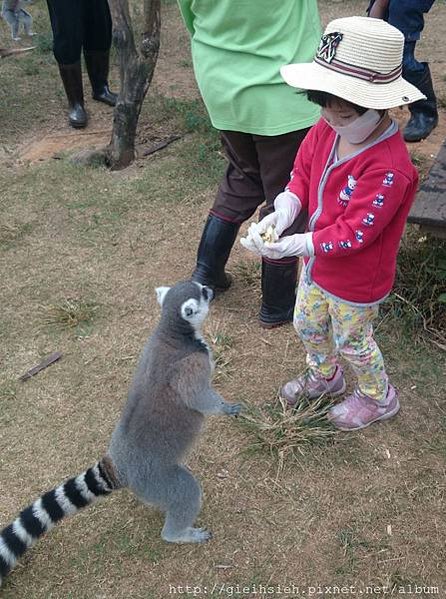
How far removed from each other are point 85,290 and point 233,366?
1064 mm

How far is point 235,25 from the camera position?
2.63m

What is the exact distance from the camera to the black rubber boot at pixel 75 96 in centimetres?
529

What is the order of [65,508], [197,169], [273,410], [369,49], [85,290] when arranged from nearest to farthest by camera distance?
[369,49]
[65,508]
[273,410]
[85,290]
[197,169]

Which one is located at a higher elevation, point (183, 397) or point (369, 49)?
point (369, 49)

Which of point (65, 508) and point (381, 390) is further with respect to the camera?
point (381, 390)

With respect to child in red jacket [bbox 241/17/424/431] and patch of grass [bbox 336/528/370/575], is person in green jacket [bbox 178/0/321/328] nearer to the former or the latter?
child in red jacket [bbox 241/17/424/431]

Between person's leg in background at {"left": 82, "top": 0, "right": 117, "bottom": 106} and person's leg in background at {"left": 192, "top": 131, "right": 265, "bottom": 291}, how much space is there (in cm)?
299

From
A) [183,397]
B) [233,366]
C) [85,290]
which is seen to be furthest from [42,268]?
[183,397]

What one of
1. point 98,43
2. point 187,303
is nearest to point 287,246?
point 187,303

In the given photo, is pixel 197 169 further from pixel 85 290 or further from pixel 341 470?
pixel 341 470

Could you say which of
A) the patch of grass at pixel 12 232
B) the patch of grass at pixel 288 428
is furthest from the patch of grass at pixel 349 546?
the patch of grass at pixel 12 232

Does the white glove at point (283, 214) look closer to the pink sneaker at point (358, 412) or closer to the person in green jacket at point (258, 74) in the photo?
the person in green jacket at point (258, 74)

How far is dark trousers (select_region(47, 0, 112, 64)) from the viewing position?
5.01 meters

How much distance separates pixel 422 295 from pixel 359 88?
1561 mm
